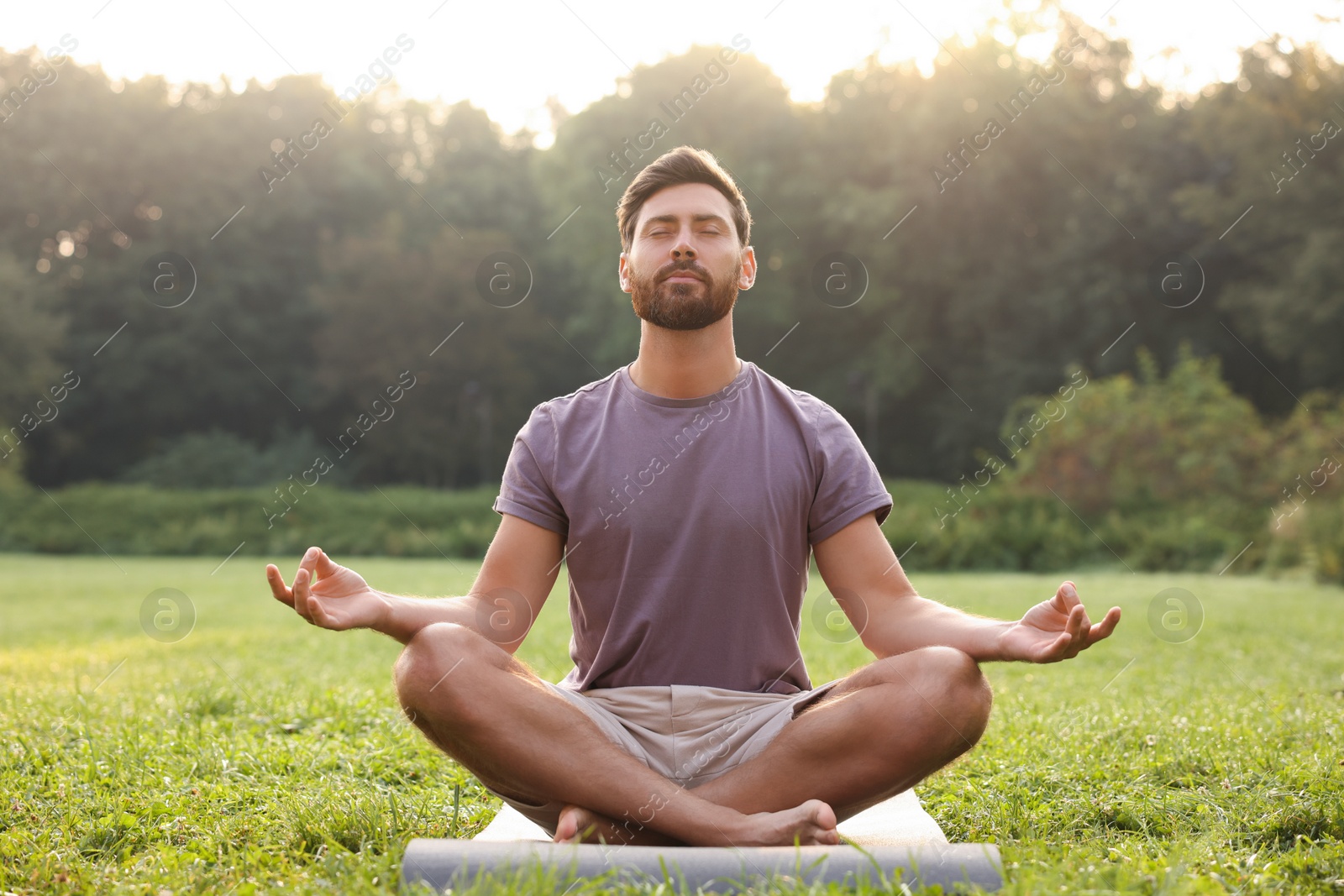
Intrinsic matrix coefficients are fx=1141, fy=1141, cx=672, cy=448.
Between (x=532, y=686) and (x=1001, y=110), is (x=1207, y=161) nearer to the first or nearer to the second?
(x=1001, y=110)

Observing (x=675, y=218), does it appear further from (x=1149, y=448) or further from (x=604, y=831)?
(x=1149, y=448)

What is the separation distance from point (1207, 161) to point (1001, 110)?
21.5 ft

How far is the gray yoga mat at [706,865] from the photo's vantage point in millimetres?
2492

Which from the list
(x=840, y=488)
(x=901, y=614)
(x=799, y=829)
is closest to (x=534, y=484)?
(x=840, y=488)

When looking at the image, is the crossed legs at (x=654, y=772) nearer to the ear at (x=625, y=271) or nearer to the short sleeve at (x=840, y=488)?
the short sleeve at (x=840, y=488)

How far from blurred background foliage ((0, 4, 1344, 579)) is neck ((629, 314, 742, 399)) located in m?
16.5

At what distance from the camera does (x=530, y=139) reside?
4459 cm

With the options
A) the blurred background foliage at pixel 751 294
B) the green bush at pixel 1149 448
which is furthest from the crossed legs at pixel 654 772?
the green bush at pixel 1149 448

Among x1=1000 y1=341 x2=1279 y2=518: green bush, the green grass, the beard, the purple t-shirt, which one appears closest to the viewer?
the green grass

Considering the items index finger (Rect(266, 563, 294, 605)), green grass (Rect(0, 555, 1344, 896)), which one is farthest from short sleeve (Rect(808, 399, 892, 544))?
index finger (Rect(266, 563, 294, 605))

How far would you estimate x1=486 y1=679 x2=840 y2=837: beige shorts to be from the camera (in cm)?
309

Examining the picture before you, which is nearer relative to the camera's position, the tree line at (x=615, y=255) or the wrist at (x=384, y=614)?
the wrist at (x=384, y=614)

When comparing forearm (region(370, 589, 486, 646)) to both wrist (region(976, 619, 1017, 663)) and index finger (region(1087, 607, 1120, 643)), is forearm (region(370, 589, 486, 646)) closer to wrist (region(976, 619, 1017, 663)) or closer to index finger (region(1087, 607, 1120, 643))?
wrist (region(976, 619, 1017, 663))

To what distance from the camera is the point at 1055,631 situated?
2.81m
